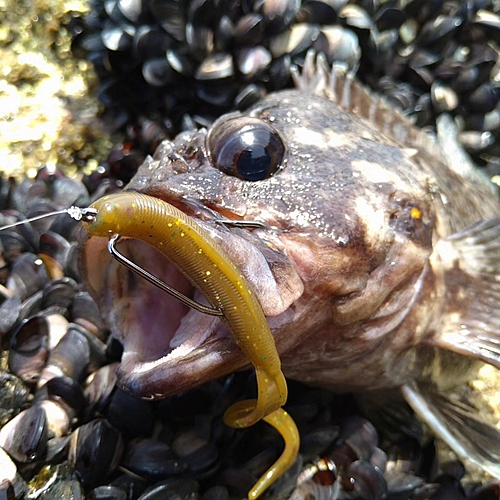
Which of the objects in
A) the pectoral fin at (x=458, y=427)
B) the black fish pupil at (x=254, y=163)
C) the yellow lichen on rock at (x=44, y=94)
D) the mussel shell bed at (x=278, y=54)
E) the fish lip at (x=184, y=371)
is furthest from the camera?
the yellow lichen on rock at (x=44, y=94)

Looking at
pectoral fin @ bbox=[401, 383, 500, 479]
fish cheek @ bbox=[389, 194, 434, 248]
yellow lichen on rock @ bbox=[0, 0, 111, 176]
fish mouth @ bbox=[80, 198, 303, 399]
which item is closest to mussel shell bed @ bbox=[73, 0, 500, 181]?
yellow lichen on rock @ bbox=[0, 0, 111, 176]

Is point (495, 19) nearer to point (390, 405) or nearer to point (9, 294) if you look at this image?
point (390, 405)

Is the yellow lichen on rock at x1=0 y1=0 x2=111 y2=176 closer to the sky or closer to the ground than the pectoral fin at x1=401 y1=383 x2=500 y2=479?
closer to the sky

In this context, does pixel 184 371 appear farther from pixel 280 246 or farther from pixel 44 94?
pixel 44 94

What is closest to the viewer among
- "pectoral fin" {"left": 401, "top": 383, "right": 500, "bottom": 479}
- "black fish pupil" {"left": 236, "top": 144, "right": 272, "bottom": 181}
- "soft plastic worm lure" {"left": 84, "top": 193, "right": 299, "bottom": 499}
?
"soft plastic worm lure" {"left": 84, "top": 193, "right": 299, "bottom": 499}

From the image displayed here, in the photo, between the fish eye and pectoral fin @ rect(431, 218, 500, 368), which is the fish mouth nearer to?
the fish eye

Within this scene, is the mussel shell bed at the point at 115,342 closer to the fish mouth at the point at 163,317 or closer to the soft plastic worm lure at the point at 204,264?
the fish mouth at the point at 163,317

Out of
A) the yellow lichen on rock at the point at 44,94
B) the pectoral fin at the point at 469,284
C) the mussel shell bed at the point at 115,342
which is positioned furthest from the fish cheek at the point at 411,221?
the yellow lichen on rock at the point at 44,94
